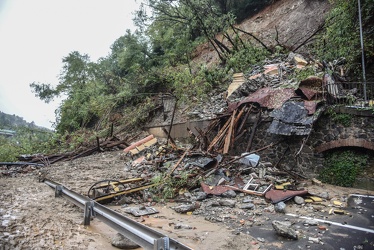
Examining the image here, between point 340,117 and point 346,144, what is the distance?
84 centimetres

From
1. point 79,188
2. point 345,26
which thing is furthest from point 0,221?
point 345,26

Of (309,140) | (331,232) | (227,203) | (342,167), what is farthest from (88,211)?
(342,167)

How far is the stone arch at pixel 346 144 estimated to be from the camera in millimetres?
6831

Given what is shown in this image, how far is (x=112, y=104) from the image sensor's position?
56.1ft

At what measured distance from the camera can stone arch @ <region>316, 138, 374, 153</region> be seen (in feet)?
22.4

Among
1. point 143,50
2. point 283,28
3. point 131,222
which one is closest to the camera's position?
point 131,222

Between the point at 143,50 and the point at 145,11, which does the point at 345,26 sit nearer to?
the point at 145,11

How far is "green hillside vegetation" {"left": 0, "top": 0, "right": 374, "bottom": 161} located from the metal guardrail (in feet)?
34.7

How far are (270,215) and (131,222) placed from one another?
137 inches

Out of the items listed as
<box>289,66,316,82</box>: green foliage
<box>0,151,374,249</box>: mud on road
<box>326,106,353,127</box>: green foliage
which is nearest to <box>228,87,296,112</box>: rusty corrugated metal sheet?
<box>289,66,316,82</box>: green foliage

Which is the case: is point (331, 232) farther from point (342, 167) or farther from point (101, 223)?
point (101, 223)

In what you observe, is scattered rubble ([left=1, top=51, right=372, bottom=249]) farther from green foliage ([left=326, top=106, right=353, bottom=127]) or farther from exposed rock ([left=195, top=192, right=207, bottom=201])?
green foliage ([left=326, top=106, right=353, bottom=127])

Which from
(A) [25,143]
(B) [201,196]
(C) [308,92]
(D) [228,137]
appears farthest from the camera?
(A) [25,143]

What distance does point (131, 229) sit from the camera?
275cm
